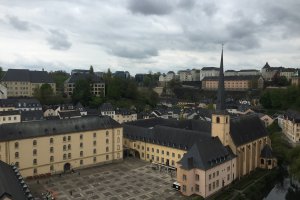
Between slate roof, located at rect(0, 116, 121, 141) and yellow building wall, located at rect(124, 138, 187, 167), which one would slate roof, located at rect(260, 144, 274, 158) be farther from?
slate roof, located at rect(0, 116, 121, 141)

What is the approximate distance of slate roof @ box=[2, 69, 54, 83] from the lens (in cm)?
11582

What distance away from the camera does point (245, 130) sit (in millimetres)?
59125

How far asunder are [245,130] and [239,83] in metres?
114

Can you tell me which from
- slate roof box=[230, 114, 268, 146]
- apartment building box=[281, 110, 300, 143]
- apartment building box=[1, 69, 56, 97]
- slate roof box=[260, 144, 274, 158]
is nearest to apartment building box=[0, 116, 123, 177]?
slate roof box=[230, 114, 268, 146]

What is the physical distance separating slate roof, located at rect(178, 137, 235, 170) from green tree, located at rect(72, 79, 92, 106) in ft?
242

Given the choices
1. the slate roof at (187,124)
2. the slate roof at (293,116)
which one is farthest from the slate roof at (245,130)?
the slate roof at (293,116)

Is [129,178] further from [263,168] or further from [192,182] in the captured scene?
[263,168]

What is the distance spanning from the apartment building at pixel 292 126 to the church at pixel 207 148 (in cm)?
1717

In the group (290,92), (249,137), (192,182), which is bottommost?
(192,182)

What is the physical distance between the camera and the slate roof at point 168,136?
183 feet

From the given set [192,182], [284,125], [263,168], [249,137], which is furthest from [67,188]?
[284,125]

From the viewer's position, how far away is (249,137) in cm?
5847

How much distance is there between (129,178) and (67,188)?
1037cm

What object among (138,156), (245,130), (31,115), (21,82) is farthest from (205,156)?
(21,82)
